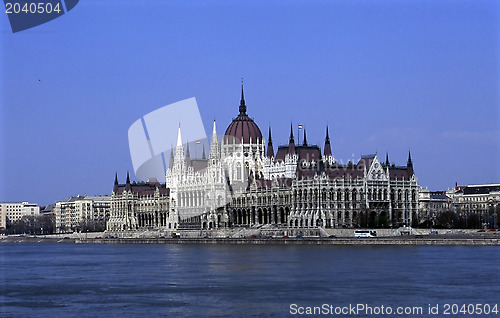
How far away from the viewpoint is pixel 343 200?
132875 millimetres

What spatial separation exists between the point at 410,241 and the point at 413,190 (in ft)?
107

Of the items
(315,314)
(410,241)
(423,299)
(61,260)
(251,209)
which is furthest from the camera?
(251,209)

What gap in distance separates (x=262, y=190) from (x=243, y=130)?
18.0m

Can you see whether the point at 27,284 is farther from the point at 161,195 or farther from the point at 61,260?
the point at 161,195

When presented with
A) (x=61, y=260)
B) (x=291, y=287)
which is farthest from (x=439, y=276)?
(x=61, y=260)

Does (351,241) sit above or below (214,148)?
below

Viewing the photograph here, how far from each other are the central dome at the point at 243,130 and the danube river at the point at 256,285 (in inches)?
2832

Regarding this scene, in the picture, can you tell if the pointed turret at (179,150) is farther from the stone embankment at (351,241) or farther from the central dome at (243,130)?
the stone embankment at (351,241)

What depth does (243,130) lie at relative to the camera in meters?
163

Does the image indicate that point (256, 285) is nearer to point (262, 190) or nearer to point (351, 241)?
point (351, 241)

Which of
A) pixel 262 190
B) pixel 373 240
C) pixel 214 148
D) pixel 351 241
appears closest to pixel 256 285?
pixel 373 240

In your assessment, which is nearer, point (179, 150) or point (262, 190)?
point (262, 190)

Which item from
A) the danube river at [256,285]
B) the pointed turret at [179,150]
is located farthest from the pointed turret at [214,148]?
the danube river at [256,285]

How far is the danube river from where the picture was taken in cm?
5091
